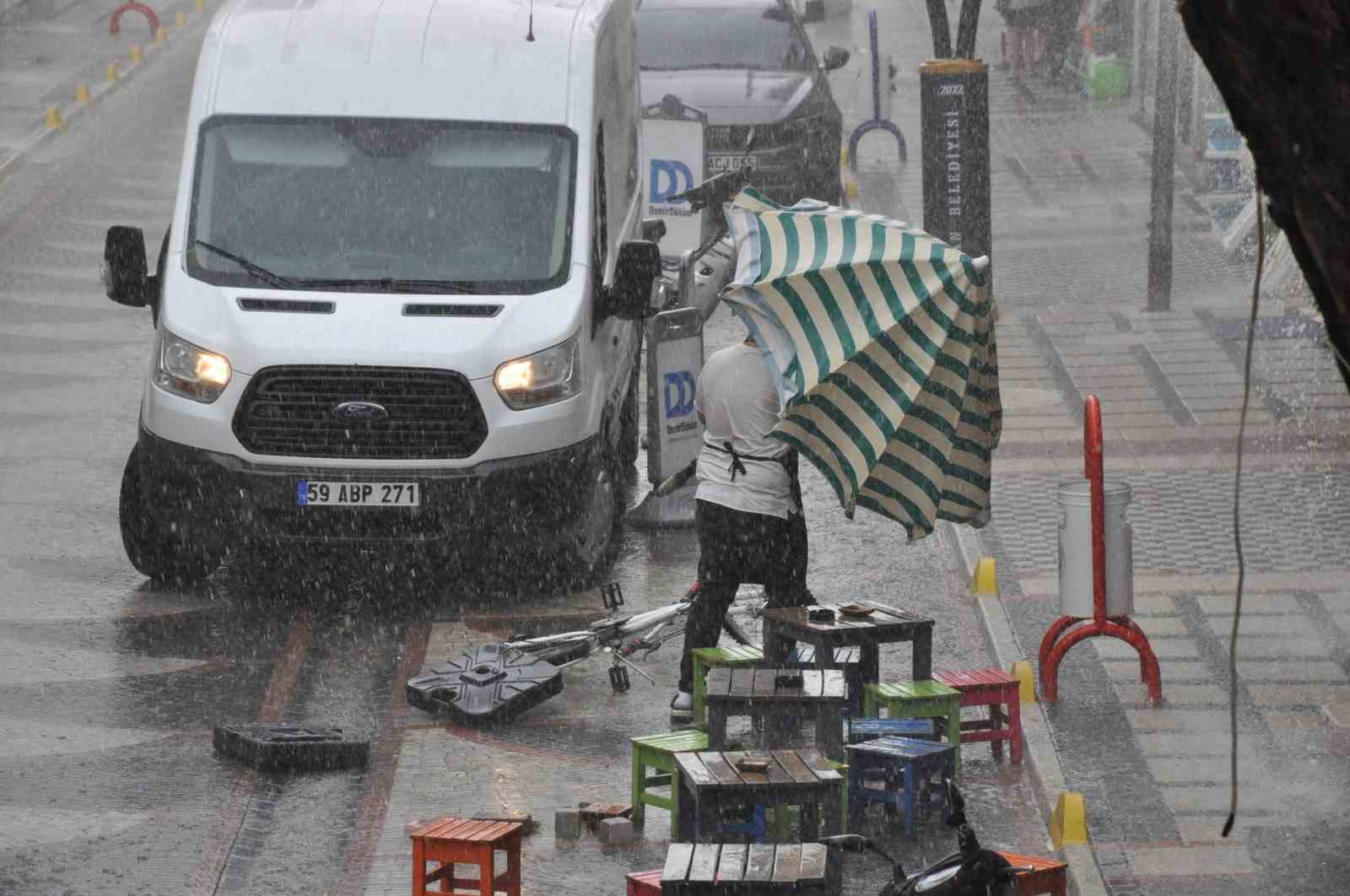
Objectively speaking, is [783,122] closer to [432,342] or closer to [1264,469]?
[1264,469]

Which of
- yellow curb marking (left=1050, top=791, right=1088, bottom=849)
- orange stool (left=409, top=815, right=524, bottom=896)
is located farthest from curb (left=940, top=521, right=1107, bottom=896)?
orange stool (left=409, top=815, right=524, bottom=896)

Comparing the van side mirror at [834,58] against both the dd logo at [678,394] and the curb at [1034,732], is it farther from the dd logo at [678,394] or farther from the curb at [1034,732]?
the curb at [1034,732]

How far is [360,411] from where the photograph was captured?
33.8ft

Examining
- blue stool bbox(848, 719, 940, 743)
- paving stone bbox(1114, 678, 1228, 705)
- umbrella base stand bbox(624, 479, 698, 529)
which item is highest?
blue stool bbox(848, 719, 940, 743)

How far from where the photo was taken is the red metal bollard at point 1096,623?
895 centimetres

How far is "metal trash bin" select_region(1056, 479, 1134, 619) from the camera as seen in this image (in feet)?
29.6

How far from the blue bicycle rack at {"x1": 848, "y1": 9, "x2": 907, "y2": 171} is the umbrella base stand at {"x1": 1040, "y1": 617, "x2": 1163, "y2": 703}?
14025 millimetres

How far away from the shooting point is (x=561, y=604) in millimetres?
11031

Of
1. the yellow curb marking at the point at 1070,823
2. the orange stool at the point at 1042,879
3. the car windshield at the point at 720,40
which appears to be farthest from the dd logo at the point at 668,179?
the orange stool at the point at 1042,879

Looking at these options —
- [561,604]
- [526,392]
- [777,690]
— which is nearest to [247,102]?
[526,392]

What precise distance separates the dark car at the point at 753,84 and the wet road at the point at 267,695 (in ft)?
22.4

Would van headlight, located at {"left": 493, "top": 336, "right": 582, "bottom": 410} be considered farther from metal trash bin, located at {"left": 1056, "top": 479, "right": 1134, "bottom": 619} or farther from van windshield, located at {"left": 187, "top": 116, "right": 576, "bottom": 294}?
metal trash bin, located at {"left": 1056, "top": 479, "right": 1134, "bottom": 619}

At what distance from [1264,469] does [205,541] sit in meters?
6.24

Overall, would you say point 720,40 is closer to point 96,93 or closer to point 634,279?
point 96,93
